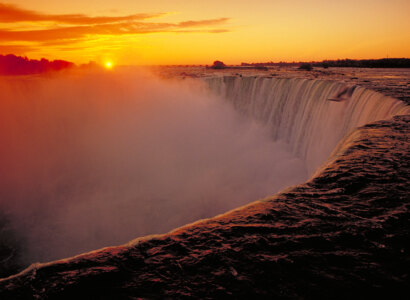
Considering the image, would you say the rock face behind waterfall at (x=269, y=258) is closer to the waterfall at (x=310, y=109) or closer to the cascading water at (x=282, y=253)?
the cascading water at (x=282, y=253)

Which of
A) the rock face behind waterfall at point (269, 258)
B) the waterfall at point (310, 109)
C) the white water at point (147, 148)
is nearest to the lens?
the rock face behind waterfall at point (269, 258)

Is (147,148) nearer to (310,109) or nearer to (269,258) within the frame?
(310,109)

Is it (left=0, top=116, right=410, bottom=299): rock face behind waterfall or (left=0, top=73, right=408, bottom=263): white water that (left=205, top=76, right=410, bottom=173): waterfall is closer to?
(left=0, top=73, right=408, bottom=263): white water

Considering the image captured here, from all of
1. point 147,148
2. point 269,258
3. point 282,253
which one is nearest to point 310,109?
point 282,253

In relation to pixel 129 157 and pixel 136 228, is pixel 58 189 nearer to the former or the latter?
pixel 129 157

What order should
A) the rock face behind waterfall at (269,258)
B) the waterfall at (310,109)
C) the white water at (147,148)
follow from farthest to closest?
the white water at (147,148) < the waterfall at (310,109) < the rock face behind waterfall at (269,258)

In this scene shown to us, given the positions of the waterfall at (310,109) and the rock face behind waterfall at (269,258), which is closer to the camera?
the rock face behind waterfall at (269,258)

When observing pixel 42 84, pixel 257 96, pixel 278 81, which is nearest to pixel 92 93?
Answer: pixel 42 84

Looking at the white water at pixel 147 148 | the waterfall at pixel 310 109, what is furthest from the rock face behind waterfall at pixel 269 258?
the white water at pixel 147 148
